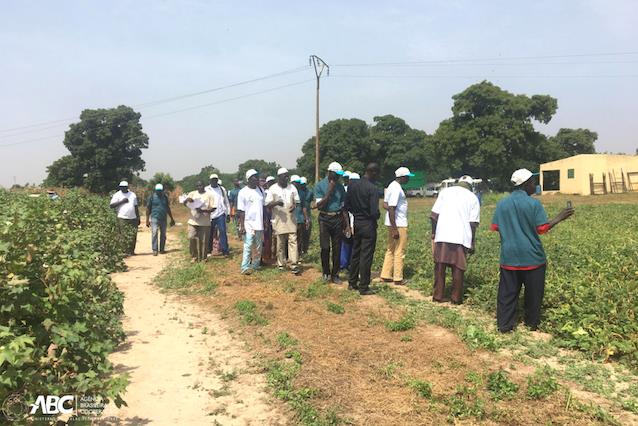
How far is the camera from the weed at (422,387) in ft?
11.8

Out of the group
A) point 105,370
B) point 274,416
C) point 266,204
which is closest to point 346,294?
point 266,204

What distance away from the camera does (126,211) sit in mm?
10820

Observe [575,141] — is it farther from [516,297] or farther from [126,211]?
[516,297]

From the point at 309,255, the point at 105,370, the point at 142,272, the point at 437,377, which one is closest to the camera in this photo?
the point at 105,370

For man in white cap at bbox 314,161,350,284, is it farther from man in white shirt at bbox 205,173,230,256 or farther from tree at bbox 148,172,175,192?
tree at bbox 148,172,175,192

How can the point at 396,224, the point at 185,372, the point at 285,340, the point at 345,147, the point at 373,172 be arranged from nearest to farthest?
1. the point at 185,372
2. the point at 285,340
3. the point at 373,172
4. the point at 396,224
5. the point at 345,147

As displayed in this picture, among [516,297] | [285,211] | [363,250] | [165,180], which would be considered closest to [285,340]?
[363,250]

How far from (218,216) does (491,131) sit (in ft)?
125

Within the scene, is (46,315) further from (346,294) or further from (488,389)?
(346,294)

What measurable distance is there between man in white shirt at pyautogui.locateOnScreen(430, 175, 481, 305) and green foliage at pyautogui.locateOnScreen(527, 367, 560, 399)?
233 centimetres

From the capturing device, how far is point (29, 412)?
7.80ft

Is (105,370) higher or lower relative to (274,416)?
higher

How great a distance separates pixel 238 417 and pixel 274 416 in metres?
0.26

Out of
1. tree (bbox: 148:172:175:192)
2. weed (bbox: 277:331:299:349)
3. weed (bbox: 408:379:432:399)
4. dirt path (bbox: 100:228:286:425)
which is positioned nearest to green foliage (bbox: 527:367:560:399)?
weed (bbox: 408:379:432:399)
